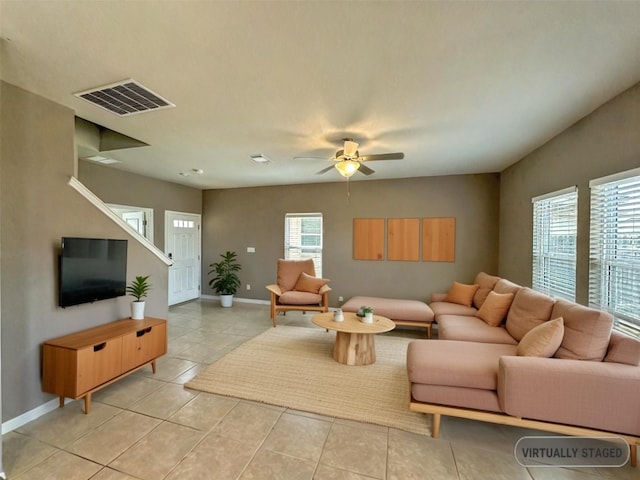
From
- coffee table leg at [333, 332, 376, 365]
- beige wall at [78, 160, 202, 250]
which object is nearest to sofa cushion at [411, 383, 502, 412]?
coffee table leg at [333, 332, 376, 365]

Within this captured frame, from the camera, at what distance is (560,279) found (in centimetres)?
299

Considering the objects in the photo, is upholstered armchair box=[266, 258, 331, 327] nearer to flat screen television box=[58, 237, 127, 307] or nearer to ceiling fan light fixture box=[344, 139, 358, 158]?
flat screen television box=[58, 237, 127, 307]

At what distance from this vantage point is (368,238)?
5441 millimetres

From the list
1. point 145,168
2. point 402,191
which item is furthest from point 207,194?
point 402,191

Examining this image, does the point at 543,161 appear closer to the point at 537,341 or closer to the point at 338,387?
the point at 537,341

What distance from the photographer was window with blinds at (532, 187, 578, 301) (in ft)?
9.17

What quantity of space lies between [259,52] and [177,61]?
0.55 metres

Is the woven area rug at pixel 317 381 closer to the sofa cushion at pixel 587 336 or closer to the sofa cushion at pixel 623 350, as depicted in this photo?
the sofa cushion at pixel 587 336

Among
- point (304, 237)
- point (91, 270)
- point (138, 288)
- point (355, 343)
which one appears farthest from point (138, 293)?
point (304, 237)

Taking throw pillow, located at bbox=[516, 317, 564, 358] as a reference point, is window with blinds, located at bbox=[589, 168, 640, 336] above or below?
above

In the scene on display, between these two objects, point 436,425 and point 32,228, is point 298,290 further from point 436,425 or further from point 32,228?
point 32,228

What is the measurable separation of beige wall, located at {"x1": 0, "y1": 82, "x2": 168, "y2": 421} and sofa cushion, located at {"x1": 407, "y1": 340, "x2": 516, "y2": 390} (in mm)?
2913

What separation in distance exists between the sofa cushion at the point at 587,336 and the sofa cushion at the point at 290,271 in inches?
149

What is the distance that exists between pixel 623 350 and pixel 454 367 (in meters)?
1.03
